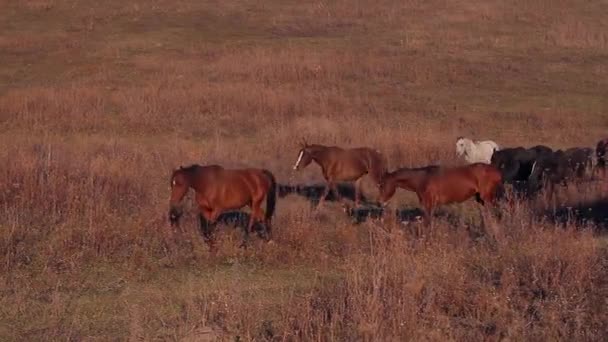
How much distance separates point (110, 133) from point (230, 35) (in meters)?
14.6

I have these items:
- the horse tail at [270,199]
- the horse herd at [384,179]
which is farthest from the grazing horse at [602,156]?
the horse tail at [270,199]

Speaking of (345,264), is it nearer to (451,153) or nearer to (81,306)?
(81,306)

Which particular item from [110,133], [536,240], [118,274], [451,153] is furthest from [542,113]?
[118,274]

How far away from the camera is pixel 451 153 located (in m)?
18.4

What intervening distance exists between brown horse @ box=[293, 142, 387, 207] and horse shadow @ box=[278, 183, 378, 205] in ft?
0.78

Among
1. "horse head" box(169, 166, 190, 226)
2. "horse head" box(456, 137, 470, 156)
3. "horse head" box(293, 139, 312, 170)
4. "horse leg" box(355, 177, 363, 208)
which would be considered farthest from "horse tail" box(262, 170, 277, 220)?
"horse head" box(456, 137, 470, 156)

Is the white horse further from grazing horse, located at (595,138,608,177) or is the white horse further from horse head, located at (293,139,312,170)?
horse head, located at (293,139,312,170)

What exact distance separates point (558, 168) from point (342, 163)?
354 cm

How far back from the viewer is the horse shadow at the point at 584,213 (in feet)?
42.8

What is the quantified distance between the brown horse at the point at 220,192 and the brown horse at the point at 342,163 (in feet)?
10.7

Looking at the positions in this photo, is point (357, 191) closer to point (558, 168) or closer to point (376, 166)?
point (376, 166)

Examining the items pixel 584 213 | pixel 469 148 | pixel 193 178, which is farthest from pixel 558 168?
pixel 193 178

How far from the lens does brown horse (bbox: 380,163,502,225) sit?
41.2ft

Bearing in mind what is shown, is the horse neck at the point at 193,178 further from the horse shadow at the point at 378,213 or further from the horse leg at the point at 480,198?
the horse leg at the point at 480,198
